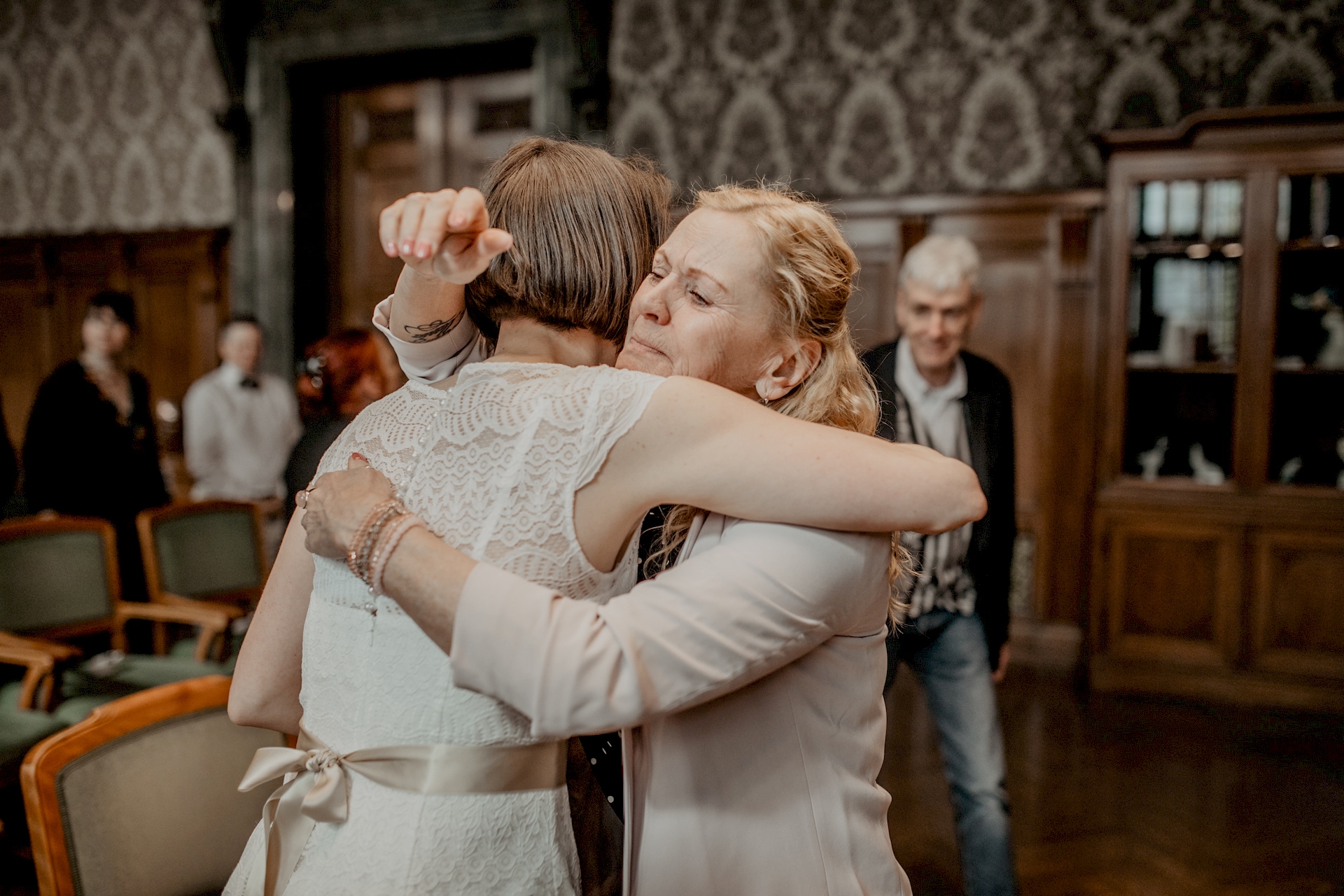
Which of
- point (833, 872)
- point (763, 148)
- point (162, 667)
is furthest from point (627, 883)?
point (763, 148)

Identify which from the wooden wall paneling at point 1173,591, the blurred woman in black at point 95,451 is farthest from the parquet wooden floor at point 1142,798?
the blurred woman in black at point 95,451

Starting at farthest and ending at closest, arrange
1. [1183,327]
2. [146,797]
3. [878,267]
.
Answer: [878,267] → [1183,327] → [146,797]

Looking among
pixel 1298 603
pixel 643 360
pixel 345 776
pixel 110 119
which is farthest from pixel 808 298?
pixel 110 119

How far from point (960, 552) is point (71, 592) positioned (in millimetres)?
2968

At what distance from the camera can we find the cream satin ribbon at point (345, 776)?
39.0 inches

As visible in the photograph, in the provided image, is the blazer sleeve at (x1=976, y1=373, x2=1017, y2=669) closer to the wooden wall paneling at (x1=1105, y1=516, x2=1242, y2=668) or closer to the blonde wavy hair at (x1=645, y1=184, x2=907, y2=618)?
the blonde wavy hair at (x1=645, y1=184, x2=907, y2=618)

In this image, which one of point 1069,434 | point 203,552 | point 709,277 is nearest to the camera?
point 709,277

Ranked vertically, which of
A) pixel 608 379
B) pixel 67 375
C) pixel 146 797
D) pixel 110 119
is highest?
pixel 110 119

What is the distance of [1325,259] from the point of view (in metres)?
4.46

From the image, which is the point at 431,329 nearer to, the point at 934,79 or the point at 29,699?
the point at 29,699

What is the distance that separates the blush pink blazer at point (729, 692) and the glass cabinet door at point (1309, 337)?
413cm

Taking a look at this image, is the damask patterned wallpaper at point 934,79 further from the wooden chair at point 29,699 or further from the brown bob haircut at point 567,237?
the brown bob haircut at point 567,237

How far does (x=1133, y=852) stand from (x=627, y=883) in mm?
2465

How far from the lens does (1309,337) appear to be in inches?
177
